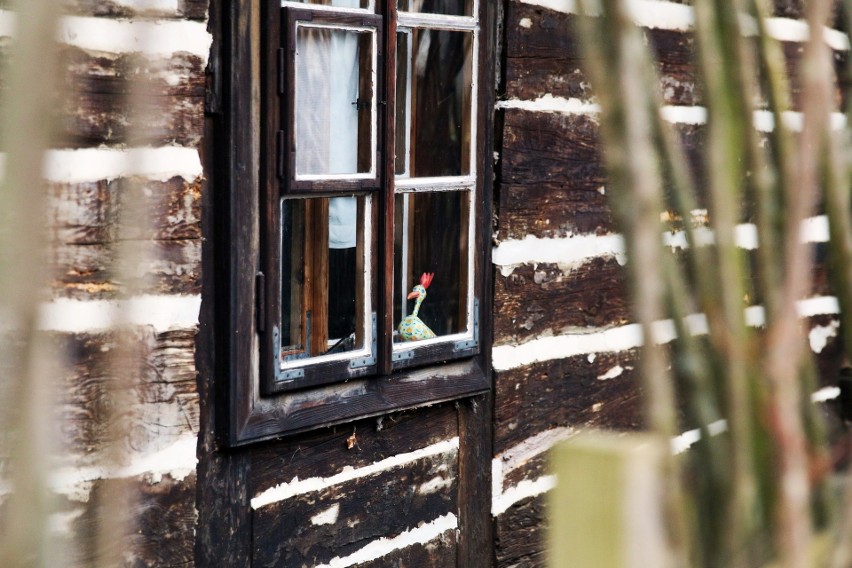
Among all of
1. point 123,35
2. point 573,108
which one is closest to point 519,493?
point 573,108

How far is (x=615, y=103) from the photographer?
0.82m

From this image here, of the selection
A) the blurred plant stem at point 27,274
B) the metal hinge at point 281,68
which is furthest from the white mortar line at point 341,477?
the blurred plant stem at point 27,274

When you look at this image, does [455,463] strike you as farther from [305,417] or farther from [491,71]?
[491,71]

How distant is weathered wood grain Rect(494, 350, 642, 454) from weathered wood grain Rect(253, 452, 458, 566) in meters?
0.28

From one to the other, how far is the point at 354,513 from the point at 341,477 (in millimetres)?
136

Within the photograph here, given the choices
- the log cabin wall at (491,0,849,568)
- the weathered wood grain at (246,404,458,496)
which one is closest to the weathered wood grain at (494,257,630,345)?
the log cabin wall at (491,0,849,568)

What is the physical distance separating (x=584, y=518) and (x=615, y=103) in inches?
15.0

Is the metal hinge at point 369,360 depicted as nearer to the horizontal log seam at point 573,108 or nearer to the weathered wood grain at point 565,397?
the weathered wood grain at point 565,397

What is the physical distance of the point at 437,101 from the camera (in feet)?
11.6

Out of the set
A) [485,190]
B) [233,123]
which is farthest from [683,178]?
[485,190]

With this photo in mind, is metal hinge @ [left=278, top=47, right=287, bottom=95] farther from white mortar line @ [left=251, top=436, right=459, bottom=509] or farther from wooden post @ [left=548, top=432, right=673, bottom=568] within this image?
wooden post @ [left=548, top=432, right=673, bottom=568]

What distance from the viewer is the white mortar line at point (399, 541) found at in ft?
10.9

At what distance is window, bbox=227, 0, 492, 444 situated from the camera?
9.50 feet

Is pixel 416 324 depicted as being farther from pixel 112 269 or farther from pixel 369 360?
pixel 112 269
